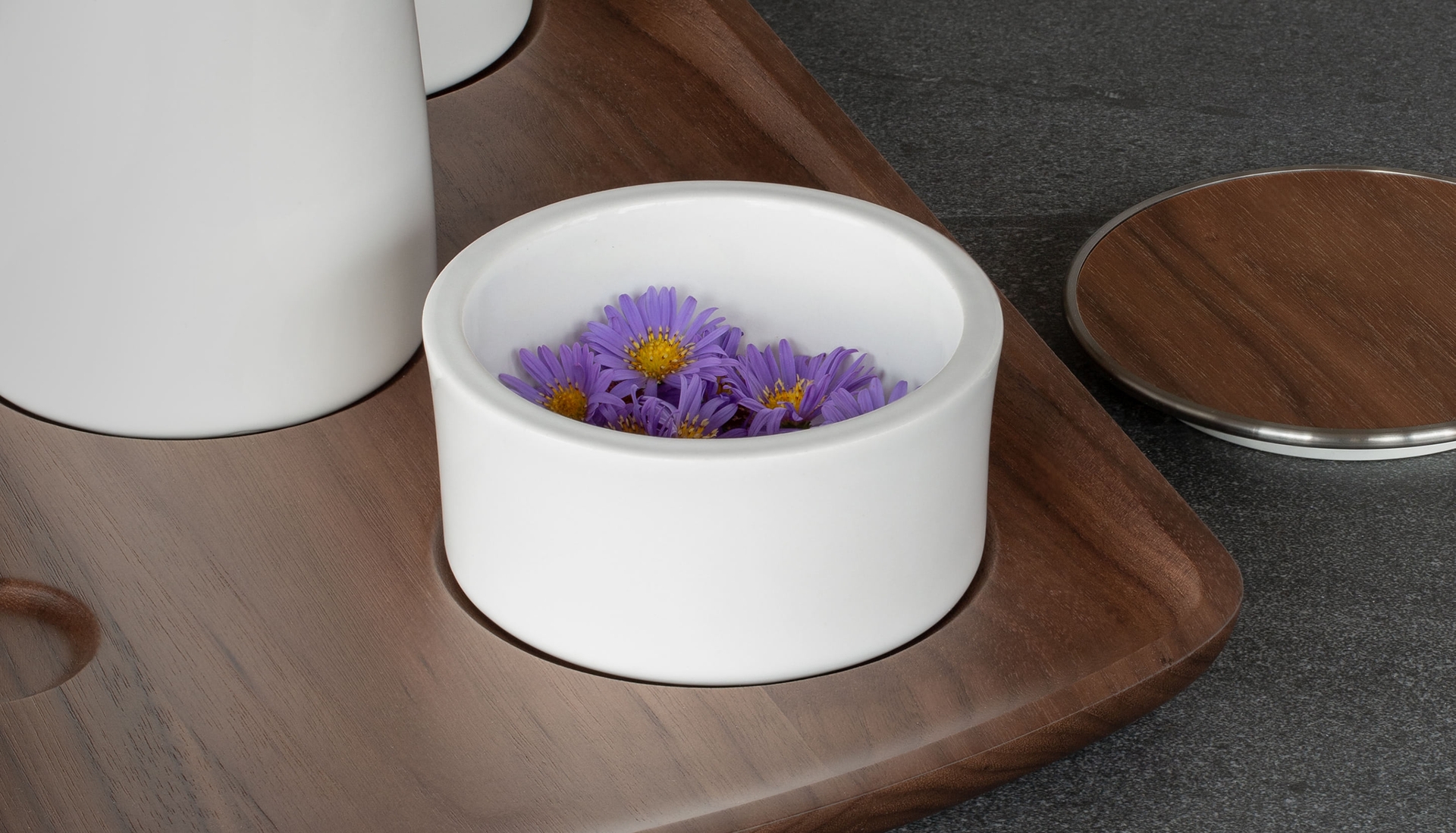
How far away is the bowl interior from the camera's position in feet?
1.09

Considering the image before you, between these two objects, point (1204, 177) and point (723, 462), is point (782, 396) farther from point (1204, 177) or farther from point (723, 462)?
point (1204, 177)

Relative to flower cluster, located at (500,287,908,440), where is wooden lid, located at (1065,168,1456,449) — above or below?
below

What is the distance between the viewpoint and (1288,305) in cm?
47

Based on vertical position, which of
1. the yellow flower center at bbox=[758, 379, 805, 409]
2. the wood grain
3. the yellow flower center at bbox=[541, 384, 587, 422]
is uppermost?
the yellow flower center at bbox=[541, 384, 587, 422]

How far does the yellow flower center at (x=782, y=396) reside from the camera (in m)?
0.34

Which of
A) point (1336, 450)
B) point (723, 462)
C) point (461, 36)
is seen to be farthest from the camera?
point (461, 36)

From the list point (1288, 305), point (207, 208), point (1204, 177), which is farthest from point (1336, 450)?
point (207, 208)

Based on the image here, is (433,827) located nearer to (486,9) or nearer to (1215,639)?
(1215,639)

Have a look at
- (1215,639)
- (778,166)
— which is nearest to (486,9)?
(778,166)

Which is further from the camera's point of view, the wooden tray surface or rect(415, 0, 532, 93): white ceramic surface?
rect(415, 0, 532, 93): white ceramic surface

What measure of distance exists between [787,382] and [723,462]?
0.25 ft

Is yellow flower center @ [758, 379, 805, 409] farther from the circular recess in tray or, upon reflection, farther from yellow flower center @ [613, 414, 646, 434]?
the circular recess in tray

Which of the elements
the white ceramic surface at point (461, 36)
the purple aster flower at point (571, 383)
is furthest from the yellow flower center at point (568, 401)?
the white ceramic surface at point (461, 36)

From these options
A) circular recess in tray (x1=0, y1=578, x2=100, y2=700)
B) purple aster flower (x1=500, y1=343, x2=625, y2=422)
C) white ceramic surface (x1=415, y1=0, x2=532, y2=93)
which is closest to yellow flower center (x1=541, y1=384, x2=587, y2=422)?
purple aster flower (x1=500, y1=343, x2=625, y2=422)
